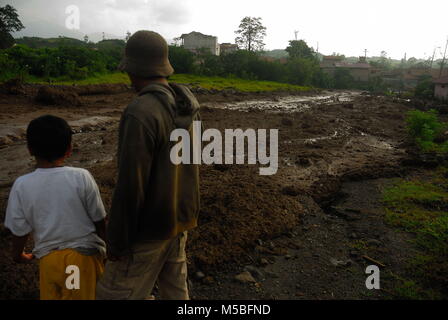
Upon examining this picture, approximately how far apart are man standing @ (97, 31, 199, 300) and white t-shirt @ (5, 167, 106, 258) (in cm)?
24

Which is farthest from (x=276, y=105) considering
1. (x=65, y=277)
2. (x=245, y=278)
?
(x=65, y=277)

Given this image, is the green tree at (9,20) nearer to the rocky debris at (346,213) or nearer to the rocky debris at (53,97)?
the rocky debris at (53,97)

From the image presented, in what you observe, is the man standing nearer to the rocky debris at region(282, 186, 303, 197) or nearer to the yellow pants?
the yellow pants

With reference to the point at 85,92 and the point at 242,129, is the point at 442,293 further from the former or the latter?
the point at 85,92

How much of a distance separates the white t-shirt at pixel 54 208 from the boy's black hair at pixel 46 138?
0.29 ft

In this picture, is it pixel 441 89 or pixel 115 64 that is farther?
pixel 441 89

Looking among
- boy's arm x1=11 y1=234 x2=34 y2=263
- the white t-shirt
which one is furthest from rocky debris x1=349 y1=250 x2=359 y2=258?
boy's arm x1=11 y1=234 x2=34 y2=263

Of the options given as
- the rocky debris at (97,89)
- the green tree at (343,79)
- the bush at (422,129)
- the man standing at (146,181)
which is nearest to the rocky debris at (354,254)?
the man standing at (146,181)

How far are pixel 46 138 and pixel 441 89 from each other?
34918 mm

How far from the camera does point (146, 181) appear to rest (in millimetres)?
1481

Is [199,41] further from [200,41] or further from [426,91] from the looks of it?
[426,91]

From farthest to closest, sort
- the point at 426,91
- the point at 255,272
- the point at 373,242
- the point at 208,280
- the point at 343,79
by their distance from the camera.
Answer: the point at 343,79 < the point at 426,91 < the point at 373,242 < the point at 255,272 < the point at 208,280

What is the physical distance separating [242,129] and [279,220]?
647cm

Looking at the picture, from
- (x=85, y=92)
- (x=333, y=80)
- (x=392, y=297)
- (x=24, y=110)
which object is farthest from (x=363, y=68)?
(x=392, y=297)
